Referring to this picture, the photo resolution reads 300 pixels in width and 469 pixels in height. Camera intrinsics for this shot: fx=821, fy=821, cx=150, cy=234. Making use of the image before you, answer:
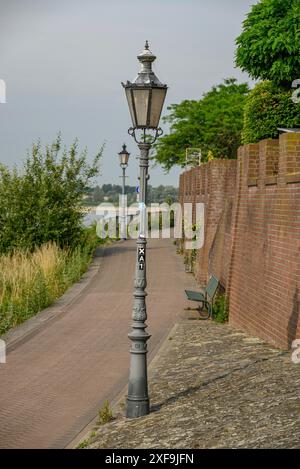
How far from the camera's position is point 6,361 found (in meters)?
13.5

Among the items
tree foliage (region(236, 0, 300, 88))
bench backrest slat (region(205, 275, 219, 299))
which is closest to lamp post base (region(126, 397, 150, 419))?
bench backrest slat (region(205, 275, 219, 299))

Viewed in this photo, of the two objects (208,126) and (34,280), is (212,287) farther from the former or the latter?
(208,126)

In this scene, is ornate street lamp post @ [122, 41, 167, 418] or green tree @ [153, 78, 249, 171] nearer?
ornate street lamp post @ [122, 41, 167, 418]

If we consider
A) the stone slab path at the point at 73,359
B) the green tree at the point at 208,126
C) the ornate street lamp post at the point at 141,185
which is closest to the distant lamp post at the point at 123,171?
the green tree at the point at 208,126

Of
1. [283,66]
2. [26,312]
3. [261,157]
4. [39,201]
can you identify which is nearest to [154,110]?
[261,157]

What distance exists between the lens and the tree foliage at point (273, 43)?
21328 mm

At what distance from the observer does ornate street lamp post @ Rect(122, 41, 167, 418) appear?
384 inches

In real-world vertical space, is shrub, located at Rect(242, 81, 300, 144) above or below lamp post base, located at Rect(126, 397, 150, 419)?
above

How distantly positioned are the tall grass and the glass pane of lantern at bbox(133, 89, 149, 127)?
26.4 ft

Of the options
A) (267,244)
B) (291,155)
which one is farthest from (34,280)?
(291,155)

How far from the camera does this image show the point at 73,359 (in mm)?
13531

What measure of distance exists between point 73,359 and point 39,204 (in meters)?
15.8

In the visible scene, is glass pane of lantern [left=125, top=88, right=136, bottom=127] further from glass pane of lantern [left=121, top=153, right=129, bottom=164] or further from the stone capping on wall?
glass pane of lantern [left=121, top=153, right=129, bottom=164]

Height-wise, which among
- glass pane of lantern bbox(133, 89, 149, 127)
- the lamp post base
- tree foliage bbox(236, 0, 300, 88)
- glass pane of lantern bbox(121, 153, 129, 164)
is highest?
tree foliage bbox(236, 0, 300, 88)
